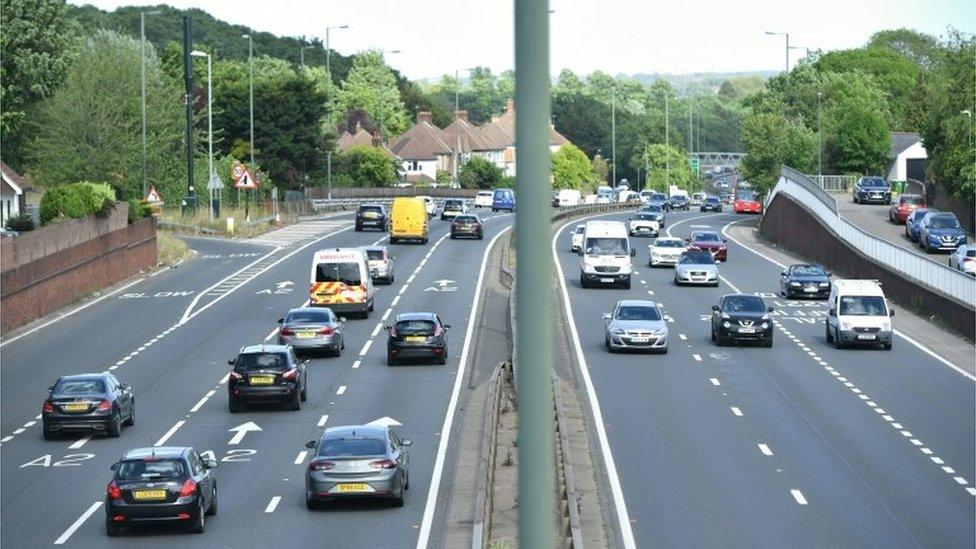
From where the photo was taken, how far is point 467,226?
89000 mm

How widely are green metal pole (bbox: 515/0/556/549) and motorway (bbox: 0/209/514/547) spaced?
71.8 ft

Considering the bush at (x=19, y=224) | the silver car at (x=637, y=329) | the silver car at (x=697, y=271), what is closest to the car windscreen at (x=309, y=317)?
the silver car at (x=637, y=329)

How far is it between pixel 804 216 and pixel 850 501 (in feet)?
187

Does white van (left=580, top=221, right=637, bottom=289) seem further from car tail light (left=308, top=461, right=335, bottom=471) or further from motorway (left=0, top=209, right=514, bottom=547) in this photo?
car tail light (left=308, top=461, right=335, bottom=471)

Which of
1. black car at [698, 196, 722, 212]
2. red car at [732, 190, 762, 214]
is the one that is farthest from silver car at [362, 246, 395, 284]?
black car at [698, 196, 722, 212]

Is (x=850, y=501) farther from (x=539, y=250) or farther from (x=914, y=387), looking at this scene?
(x=539, y=250)

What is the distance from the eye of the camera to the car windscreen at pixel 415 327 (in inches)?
1917

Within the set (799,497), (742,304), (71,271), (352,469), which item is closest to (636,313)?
(742,304)

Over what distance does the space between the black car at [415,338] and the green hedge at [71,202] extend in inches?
902

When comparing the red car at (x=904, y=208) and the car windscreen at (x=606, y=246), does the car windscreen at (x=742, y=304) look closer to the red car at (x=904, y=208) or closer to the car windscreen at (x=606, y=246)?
the car windscreen at (x=606, y=246)

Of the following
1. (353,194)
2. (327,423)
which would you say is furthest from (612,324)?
(353,194)

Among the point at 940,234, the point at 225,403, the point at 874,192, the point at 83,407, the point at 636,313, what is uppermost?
the point at 874,192

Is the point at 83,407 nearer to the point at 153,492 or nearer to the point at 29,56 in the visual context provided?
the point at 153,492

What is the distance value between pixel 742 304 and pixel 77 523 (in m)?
27.7
